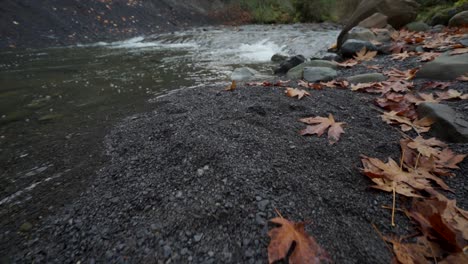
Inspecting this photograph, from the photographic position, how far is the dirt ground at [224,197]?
1002 mm

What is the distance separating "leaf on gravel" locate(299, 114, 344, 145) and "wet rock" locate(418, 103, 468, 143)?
621mm

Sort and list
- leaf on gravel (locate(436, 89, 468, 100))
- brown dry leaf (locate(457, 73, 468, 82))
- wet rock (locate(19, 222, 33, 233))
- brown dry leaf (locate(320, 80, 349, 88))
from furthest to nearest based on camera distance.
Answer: brown dry leaf (locate(320, 80, 349, 88)) < brown dry leaf (locate(457, 73, 468, 82)) < leaf on gravel (locate(436, 89, 468, 100)) < wet rock (locate(19, 222, 33, 233))

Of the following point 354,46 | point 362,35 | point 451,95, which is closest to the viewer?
point 451,95

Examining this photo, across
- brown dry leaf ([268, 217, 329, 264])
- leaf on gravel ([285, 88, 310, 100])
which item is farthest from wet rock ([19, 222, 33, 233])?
leaf on gravel ([285, 88, 310, 100])

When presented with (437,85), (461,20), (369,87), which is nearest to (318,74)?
(369,87)

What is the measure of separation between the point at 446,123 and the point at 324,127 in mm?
784

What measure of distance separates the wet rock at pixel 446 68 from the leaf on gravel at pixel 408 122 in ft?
3.72

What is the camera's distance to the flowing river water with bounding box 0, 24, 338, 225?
1.59 m

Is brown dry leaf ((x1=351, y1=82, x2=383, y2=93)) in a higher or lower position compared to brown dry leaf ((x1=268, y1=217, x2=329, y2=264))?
lower

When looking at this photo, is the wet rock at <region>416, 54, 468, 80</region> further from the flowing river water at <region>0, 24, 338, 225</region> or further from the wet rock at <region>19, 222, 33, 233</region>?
the wet rock at <region>19, 222, 33, 233</region>

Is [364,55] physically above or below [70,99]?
below

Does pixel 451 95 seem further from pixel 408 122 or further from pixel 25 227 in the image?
pixel 25 227

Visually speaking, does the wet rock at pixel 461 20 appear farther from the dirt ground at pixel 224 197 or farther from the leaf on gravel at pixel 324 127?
the leaf on gravel at pixel 324 127

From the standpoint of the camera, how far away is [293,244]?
0.97 meters
